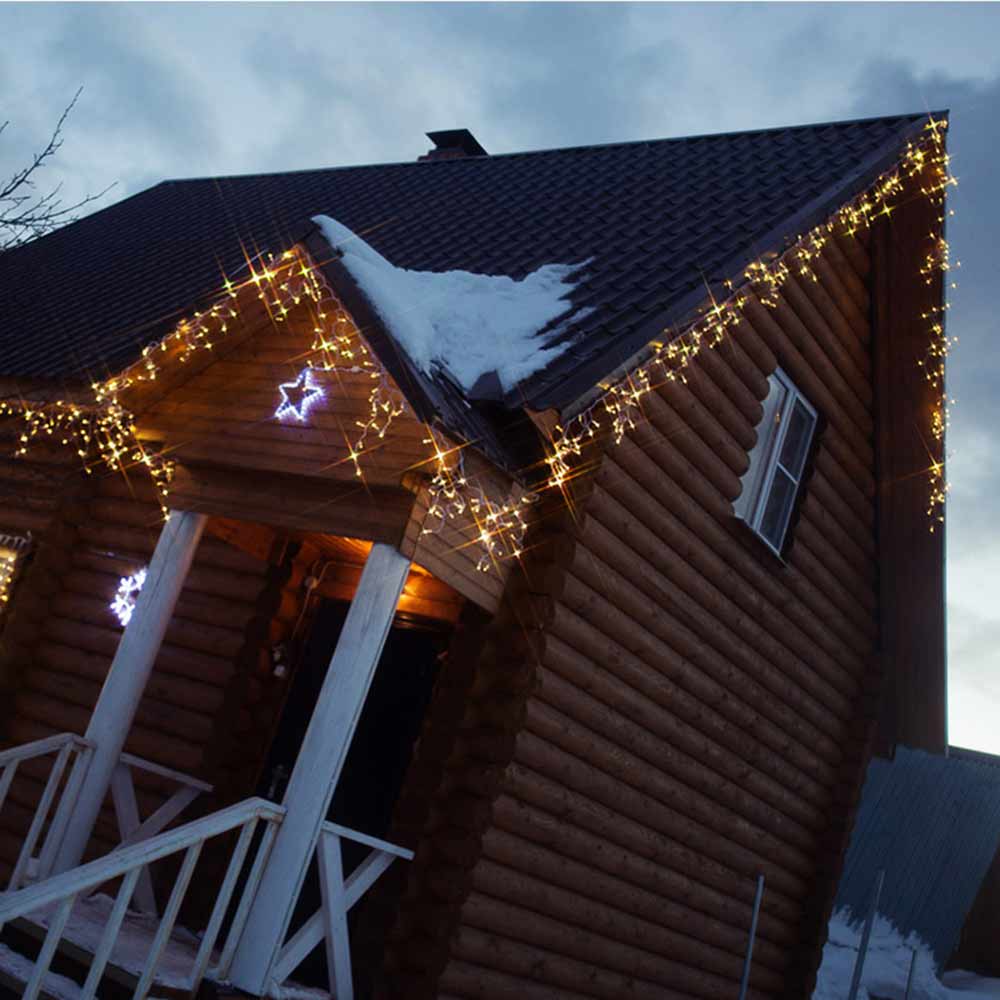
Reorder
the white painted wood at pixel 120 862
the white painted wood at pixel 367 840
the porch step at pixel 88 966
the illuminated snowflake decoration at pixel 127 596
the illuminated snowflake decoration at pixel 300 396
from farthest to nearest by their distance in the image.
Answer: the illuminated snowflake decoration at pixel 127 596 < the illuminated snowflake decoration at pixel 300 396 < the white painted wood at pixel 367 840 < the porch step at pixel 88 966 < the white painted wood at pixel 120 862

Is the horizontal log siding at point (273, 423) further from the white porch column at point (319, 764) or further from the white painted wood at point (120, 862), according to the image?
the white painted wood at point (120, 862)

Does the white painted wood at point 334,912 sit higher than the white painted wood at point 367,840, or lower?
lower

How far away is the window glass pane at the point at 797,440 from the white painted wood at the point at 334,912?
5.12 metres

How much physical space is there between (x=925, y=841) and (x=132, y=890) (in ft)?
32.9

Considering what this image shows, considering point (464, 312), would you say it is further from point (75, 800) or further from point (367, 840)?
point (75, 800)

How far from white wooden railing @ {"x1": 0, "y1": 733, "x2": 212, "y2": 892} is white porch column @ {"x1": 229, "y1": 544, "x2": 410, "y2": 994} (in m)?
1.74

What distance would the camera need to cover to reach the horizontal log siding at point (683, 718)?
6258mm

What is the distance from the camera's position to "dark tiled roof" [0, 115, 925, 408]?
6922 millimetres

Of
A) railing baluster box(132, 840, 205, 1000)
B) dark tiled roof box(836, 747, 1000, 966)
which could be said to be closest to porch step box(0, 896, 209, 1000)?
railing baluster box(132, 840, 205, 1000)

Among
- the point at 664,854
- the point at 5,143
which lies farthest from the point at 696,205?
the point at 5,143

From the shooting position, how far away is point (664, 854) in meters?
7.55

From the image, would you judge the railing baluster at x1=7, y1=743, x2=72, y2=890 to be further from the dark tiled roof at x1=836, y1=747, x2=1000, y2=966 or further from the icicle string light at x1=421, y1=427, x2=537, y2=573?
A: the dark tiled roof at x1=836, y1=747, x2=1000, y2=966

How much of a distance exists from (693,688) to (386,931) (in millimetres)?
2758

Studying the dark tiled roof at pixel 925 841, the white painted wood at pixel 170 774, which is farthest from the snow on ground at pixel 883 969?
the white painted wood at pixel 170 774
